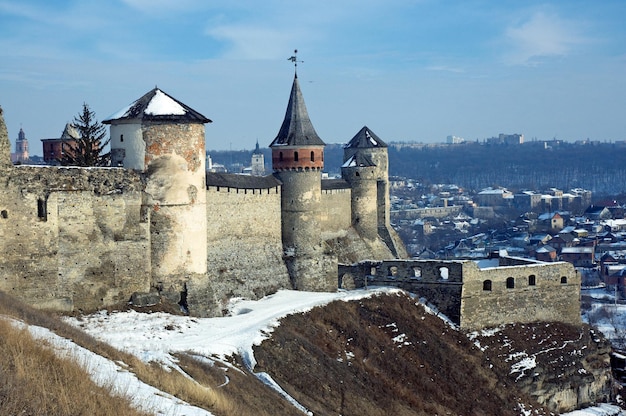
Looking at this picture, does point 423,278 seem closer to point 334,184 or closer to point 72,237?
point 334,184

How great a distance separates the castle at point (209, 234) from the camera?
71.8 ft

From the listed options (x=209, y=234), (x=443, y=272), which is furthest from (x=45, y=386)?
(x=443, y=272)

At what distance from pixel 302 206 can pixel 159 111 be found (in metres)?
10.2

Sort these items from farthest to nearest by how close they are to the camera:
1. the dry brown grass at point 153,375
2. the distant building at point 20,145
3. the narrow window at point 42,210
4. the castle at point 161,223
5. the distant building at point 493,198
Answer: the distant building at point 493,198
the distant building at point 20,145
the narrow window at point 42,210
the castle at point 161,223
the dry brown grass at point 153,375

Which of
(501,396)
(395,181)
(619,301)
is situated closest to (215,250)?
(501,396)

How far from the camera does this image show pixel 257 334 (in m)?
22.5

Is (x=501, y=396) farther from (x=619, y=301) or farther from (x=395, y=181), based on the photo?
(x=395, y=181)

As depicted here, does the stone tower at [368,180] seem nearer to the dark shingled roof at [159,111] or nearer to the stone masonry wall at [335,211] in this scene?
the stone masonry wall at [335,211]

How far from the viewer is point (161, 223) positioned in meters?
24.4

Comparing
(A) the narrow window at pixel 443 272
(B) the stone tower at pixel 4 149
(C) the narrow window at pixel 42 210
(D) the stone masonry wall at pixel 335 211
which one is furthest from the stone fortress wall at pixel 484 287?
(B) the stone tower at pixel 4 149

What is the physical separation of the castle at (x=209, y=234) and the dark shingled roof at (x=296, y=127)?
0.05m

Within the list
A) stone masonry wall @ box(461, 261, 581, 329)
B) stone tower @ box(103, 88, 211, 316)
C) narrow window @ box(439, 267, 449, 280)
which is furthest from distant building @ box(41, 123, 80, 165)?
stone masonry wall @ box(461, 261, 581, 329)

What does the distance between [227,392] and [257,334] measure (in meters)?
6.85

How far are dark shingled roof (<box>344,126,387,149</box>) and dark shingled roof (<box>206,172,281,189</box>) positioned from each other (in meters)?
8.88
